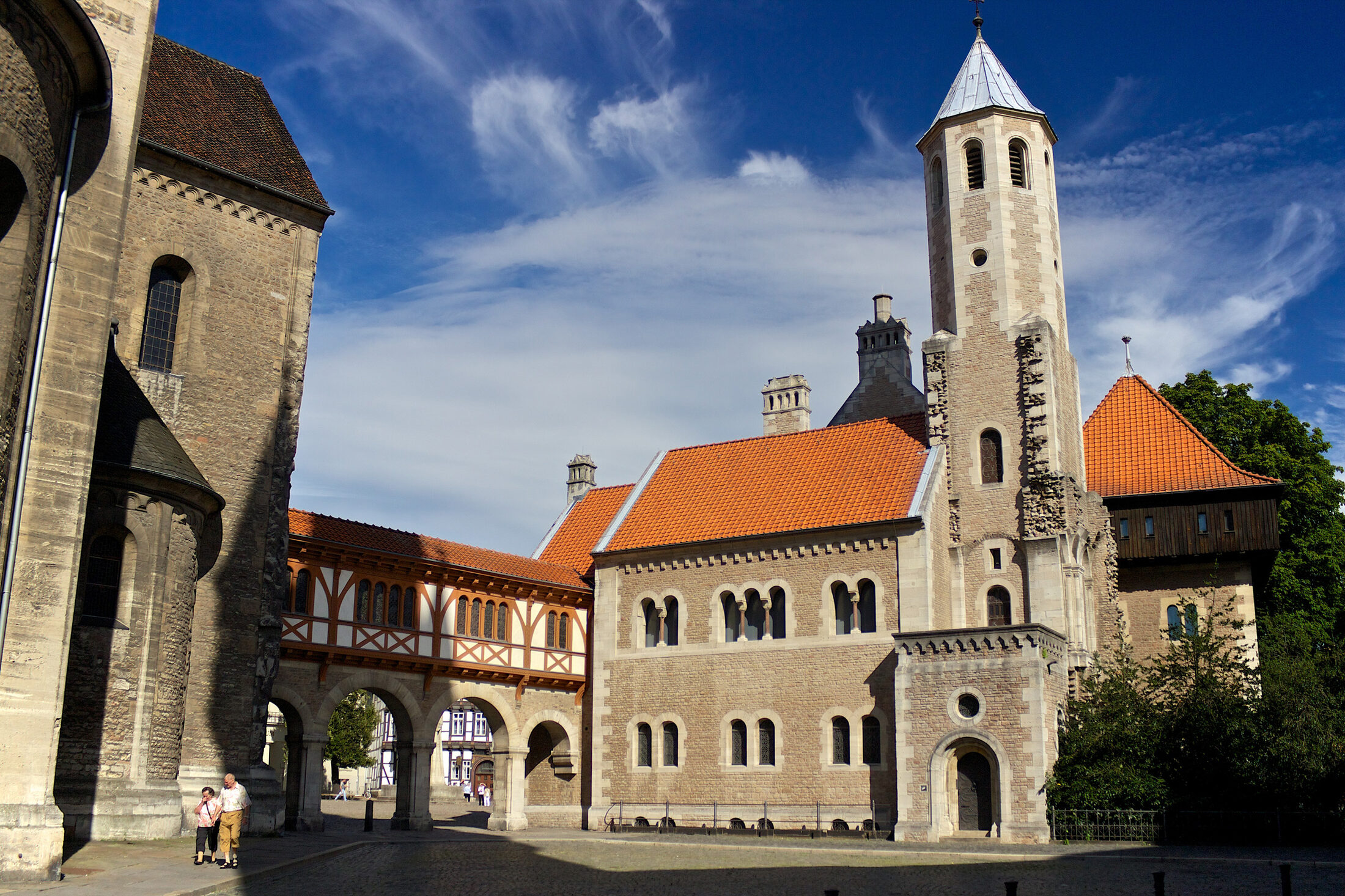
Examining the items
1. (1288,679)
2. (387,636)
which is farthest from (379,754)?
(1288,679)

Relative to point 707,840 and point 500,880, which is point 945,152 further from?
point 500,880

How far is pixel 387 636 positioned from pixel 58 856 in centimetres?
1663

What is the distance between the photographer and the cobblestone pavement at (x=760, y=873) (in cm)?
1616

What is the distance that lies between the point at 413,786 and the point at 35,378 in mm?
19035

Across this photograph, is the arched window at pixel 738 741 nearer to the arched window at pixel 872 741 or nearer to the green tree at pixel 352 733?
the arched window at pixel 872 741

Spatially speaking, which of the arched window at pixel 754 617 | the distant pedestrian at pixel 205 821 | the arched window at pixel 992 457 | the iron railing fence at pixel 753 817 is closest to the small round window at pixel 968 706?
the iron railing fence at pixel 753 817

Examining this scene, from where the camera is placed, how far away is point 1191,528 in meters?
33.0

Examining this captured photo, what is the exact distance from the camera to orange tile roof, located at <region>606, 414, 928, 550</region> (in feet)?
108

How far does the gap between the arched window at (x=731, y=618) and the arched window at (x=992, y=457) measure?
773cm

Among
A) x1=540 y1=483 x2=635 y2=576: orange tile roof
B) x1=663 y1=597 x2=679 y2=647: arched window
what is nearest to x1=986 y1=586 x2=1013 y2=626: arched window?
x1=663 y1=597 x2=679 y2=647: arched window

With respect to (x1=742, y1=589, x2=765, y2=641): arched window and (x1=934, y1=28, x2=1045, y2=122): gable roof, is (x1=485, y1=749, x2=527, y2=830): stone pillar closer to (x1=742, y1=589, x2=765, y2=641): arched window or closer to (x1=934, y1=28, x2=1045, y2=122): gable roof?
(x1=742, y1=589, x2=765, y2=641): arched window

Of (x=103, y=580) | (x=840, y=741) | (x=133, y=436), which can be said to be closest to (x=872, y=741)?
(x=840, y=741)

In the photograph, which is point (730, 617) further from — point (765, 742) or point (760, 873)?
point (760, 873)

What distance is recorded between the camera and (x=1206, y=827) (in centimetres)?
2472
